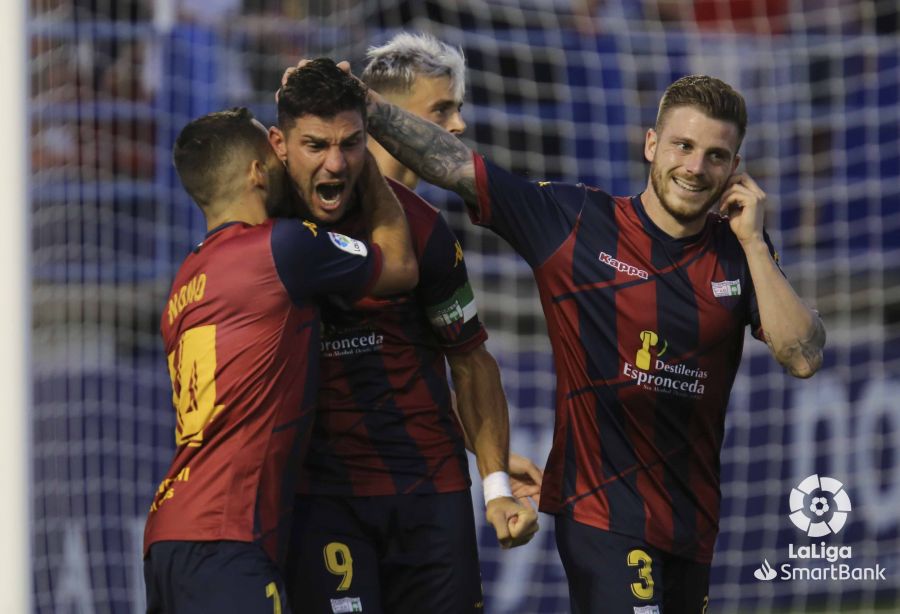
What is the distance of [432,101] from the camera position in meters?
4.98

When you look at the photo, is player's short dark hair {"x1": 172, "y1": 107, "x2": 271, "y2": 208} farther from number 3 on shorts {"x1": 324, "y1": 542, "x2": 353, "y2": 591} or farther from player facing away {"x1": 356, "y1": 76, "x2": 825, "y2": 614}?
number 3 on shorts {"x1": 324, "y1": 542, "x2": 353, "y2": 591}

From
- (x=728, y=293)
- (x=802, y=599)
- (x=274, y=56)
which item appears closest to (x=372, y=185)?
(x=728, y=293)

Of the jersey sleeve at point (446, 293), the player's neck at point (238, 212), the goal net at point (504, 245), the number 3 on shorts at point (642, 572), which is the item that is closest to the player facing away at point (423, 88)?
the jersey sleeve at point (446, 293)

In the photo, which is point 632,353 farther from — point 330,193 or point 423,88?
point 423,88

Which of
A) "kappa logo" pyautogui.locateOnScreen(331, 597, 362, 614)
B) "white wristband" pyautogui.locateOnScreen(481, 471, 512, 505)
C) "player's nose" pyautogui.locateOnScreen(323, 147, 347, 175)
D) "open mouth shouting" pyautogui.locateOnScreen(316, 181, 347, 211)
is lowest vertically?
"kappa logo" pyautogui.locateOnScreen(331, 597, 362, 614)

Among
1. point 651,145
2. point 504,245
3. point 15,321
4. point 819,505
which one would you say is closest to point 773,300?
point 651,145

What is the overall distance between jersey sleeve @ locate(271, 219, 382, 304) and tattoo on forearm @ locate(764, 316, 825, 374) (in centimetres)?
119

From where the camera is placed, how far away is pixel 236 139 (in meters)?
4.02

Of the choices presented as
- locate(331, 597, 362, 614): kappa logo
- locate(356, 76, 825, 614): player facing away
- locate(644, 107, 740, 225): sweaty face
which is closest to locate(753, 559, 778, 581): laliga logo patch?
locate(356, 76, 825, 614): player facing away

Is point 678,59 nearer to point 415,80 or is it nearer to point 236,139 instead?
point 415,80

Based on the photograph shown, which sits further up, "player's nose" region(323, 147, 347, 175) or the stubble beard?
"player's nose" region(323, 147, 347, 175)

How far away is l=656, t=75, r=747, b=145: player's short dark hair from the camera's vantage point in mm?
4320

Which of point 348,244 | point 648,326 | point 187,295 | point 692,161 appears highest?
point 692,161

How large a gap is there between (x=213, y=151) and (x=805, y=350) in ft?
5.79
